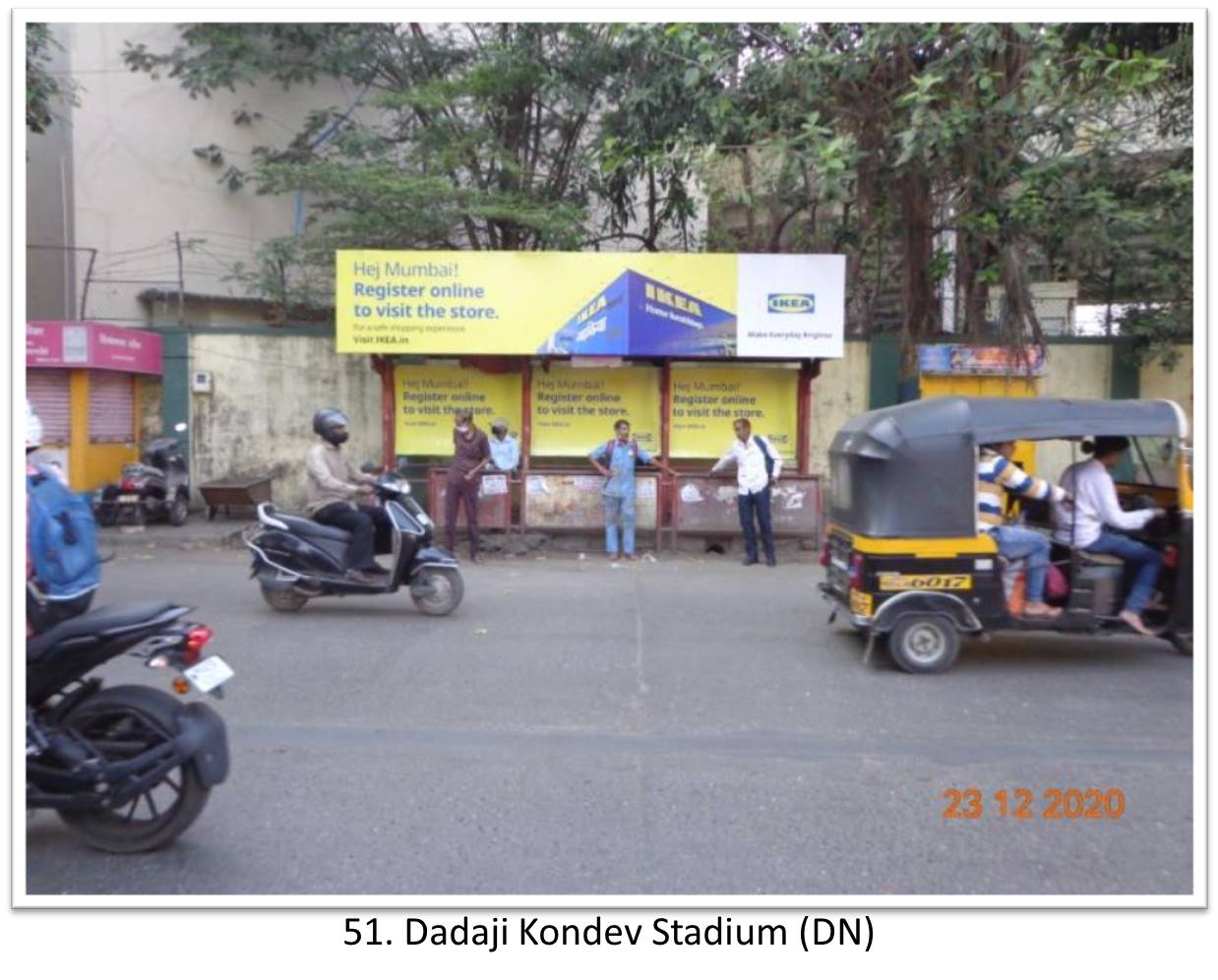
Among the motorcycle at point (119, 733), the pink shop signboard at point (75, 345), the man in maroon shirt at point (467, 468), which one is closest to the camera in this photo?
the motorcycle at point (119, 733)

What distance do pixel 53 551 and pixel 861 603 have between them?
4.75 meters

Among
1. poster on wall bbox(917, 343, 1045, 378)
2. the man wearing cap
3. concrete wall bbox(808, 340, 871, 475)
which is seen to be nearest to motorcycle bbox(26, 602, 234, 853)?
the man wearing cap

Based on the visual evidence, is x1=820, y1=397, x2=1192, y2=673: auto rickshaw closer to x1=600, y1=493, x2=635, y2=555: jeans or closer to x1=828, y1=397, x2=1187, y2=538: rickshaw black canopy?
x1=828, y1=397, x2=1187, y2=538: rickshaw black canopy

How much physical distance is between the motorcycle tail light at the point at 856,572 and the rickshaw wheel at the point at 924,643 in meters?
0.35

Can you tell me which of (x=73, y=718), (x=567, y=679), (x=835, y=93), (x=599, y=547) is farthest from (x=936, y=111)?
(x=73, y=718)

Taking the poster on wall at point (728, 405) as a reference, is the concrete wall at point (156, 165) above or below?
above

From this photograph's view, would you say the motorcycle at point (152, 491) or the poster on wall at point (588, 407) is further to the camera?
the poster on wall at point (588, 407)

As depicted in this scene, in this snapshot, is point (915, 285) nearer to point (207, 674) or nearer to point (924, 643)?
point (924, 643)

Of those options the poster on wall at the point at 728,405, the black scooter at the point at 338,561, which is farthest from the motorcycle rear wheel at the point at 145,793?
the poster on wall at the point at 728,405

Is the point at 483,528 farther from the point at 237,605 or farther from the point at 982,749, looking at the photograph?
the point at 982,749

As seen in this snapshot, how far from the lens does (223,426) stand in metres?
14.0

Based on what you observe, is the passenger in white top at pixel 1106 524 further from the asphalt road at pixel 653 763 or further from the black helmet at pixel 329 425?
the black helmet at pixel 329 425

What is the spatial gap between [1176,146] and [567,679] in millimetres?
11470

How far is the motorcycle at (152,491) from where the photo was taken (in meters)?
12.6
